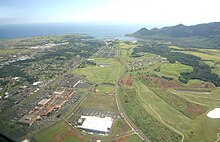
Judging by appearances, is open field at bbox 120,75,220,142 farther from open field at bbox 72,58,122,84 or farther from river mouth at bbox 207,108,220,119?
open field at bbox 72,58,122,84

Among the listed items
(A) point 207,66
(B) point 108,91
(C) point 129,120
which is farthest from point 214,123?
(A) point 207,66

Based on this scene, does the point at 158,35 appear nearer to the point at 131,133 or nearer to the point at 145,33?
the point at 145,33

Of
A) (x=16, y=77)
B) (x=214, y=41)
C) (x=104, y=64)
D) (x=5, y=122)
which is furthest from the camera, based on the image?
(x=214, y=41)

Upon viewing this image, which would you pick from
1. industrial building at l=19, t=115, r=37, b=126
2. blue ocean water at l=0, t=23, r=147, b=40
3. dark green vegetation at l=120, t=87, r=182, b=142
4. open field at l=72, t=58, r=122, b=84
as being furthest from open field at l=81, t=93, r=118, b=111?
blue ocean water at l=0, t=23, r=147, b=40

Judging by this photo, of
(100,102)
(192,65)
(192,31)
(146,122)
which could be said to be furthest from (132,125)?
(192,31)

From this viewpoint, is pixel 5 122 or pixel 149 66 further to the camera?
pixel 149 66

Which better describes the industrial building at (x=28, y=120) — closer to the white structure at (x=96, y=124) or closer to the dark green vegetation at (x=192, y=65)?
the white structure at (x=96, y=124)

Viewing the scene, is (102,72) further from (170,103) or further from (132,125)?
(132,125)
